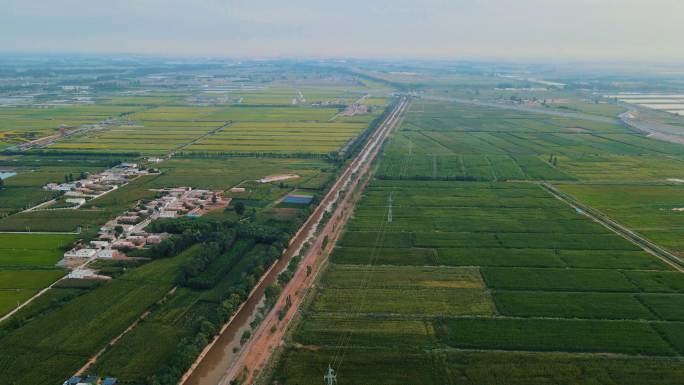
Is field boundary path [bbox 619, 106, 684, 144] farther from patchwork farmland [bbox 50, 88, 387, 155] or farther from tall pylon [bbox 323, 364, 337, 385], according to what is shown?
tall pylon [bbox 323, 364, 337, 385]

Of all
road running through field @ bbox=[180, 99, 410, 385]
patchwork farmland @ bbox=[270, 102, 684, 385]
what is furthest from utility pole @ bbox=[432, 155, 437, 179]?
road running through field @ bbox=[180, 99, 410, 385]

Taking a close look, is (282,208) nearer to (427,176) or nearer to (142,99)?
(427,176)

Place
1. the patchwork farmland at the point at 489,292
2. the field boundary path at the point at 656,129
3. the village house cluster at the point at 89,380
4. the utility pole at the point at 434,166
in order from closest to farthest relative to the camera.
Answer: the village house cluster at the point at 89,380 → the patchwork farmland at the point at 489,292 → the utility pole at the point at 434,166 → the field boundary path at the point at 656,129

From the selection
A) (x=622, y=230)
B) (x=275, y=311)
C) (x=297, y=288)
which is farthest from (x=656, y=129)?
(x=275, y=311)

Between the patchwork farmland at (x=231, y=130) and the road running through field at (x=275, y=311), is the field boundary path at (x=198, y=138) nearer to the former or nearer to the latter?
the patchwork farmland at (x=231, y=130)

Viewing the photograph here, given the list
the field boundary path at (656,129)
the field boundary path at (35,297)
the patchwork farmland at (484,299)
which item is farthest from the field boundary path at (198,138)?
the field boundary path at (656,129)

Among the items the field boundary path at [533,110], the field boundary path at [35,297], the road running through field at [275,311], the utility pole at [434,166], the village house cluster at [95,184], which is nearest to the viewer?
the road running through field at [275,311]

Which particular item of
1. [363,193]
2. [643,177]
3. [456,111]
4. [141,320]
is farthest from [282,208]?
[456,111]
